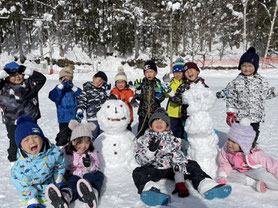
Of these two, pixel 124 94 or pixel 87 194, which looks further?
pixel 124 94

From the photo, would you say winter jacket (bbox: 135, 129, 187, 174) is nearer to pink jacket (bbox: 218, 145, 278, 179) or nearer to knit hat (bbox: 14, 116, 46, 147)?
pink jacket (bbox: 218, 145, 278, 179)

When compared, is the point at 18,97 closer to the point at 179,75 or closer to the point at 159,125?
the point at 159,125

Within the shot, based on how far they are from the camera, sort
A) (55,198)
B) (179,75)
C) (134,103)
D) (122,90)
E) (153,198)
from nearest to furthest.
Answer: (55,198) < (153,198) < (134,103) < (179,75) < (122,90)

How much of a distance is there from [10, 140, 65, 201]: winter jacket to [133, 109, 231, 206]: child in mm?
933

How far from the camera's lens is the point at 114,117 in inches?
131

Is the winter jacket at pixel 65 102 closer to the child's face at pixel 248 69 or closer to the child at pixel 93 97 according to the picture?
the child at pixel 93 97

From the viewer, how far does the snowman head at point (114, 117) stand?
3.36m

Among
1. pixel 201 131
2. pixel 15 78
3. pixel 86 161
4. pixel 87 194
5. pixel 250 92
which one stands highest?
pixel 15 78

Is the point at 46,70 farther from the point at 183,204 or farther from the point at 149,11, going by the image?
the point at 183,204

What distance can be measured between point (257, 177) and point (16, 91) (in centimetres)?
337

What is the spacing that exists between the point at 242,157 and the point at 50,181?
2.28 metres

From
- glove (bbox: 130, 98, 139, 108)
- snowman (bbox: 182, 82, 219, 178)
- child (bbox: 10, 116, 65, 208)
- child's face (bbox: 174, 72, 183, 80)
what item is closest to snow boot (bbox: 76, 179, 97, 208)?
child (bbox: 10, 116, 65, 208)

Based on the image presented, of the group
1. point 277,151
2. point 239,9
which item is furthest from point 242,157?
point 239,9

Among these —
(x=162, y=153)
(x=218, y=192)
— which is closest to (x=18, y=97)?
(x=162, y=153)
